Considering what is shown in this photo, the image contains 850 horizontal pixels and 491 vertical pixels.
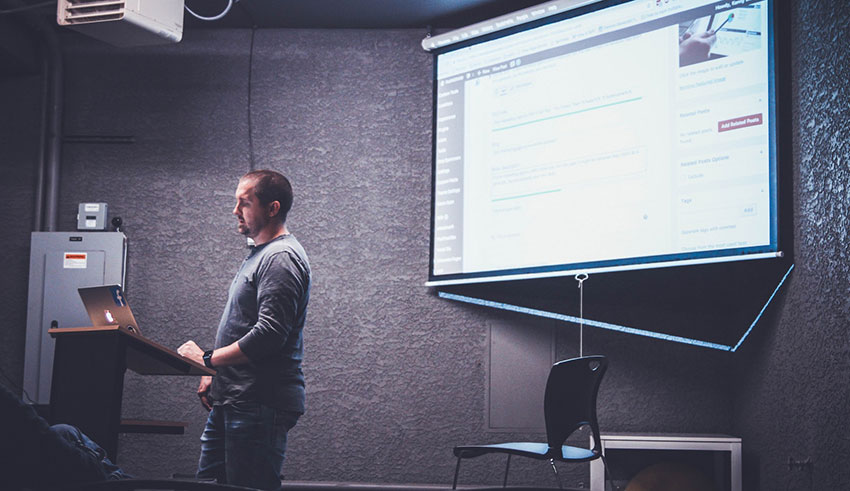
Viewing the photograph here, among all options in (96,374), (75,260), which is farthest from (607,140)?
(75,260)

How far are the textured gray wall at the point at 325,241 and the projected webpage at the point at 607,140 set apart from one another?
1.17 ft

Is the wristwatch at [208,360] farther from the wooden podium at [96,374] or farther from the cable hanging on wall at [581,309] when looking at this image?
the cable hanging on wall at [581,309]

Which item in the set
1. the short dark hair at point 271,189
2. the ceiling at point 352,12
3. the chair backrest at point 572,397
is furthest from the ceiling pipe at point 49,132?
the chair backrest at point 572,397

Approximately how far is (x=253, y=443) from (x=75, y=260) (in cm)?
239

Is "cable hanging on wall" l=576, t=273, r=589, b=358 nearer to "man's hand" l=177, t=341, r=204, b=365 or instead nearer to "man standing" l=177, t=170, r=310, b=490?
"man standing" l=177, t=170, r=310, b=490

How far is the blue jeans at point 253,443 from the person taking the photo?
7.38 ft

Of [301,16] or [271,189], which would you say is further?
[301,16]

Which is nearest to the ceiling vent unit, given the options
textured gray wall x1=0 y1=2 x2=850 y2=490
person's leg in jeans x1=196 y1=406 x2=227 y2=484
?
textured gray wall x1=0 y1=2 x2=850 y2=490

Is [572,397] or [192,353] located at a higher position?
[192,353]

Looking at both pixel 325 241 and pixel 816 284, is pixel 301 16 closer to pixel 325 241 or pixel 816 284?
pixel 325 241

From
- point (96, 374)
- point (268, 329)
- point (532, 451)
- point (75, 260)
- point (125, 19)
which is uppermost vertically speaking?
point (125, 19)

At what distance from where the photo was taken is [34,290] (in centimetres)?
418

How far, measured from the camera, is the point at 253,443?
227 centimetres

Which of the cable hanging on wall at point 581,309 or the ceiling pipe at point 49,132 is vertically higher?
the ceiling pipe at point 49,132
